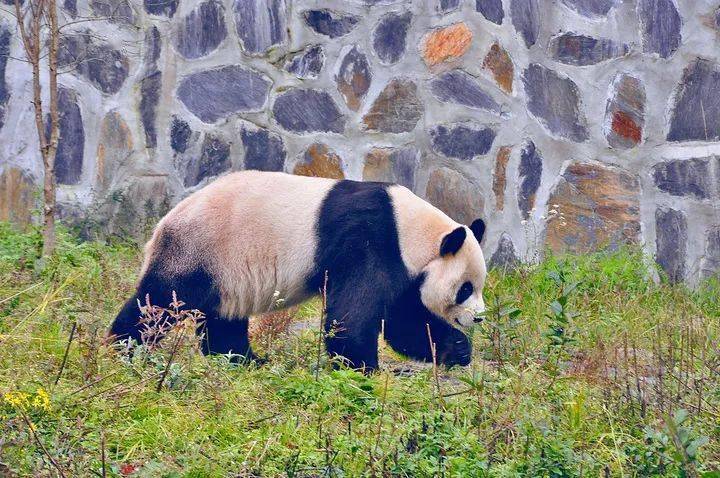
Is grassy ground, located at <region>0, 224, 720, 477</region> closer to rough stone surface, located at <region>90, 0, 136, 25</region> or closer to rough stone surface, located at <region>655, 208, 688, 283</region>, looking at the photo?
rough stone surface, located at <region>655, 208, 688, 283</region>

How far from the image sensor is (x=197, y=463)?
3203mm

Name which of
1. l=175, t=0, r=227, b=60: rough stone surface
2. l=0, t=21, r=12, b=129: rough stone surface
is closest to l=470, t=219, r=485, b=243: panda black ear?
l=175, t=0, r=227, b=60: rough stone surface

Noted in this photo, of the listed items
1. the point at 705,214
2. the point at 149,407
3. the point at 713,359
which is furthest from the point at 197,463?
the point at 705,214

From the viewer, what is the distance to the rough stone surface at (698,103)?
23.1 ft

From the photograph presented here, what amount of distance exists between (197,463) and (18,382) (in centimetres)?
86

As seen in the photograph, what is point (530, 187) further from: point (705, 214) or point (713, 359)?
point (713, 359)

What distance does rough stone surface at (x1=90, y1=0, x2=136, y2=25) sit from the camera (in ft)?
24.2

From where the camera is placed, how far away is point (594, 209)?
7195 mm

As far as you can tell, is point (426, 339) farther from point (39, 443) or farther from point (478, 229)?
point (39, 443)

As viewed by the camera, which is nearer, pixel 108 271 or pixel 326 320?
pixel 326 320

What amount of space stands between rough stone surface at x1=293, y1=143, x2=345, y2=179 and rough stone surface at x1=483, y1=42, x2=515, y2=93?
127cm

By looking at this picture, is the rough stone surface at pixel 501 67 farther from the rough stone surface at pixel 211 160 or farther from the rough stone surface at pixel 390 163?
the rough stone surface at pixel 211 160

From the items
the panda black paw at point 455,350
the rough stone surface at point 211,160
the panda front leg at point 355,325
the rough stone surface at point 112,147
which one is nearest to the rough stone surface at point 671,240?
the panda black paw at point 455,350

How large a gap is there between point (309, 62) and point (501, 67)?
1391 mm
